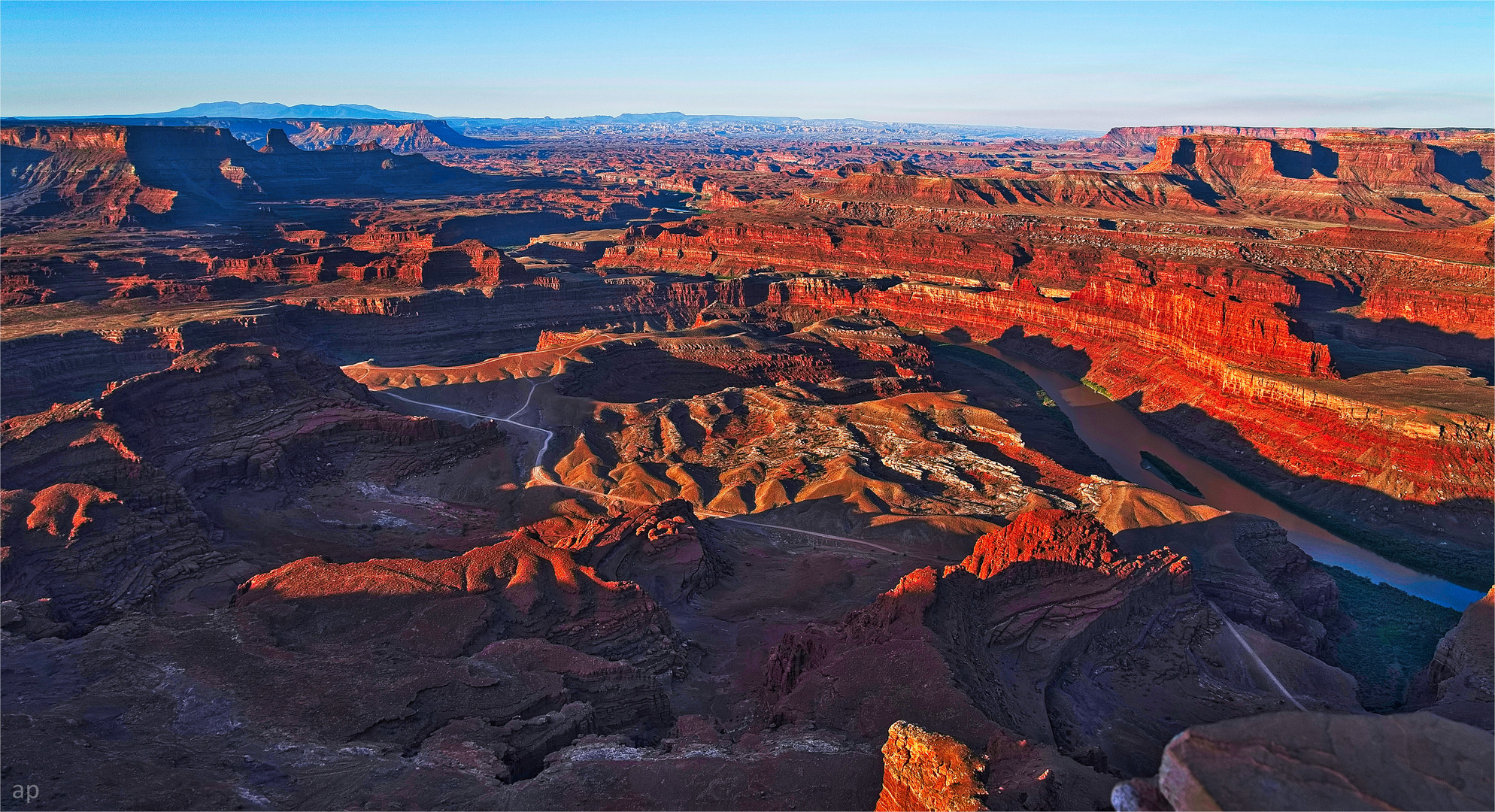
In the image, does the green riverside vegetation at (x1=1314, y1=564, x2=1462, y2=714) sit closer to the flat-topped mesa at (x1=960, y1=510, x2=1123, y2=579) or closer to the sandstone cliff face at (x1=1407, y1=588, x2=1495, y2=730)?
the sandstone cliff face at (x1=1407, y1=588, x2=1495, y2=730)

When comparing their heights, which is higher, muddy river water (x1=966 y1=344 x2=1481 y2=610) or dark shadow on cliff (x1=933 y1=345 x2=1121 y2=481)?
dark shadow on cliff (x1=933 y1=345 x2=1121 y2=481)

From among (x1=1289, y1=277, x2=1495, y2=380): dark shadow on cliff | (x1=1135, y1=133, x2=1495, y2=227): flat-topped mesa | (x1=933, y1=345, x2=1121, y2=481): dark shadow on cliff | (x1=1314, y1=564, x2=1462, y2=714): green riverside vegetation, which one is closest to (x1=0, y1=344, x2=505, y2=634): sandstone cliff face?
(x1=933, y1=345, x2=1121, y2=481): dark shadow on cliff

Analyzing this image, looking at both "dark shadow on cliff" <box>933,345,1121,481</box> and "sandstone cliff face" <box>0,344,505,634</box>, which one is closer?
"sandstone cliff face" <box>0,344,505,634</box>

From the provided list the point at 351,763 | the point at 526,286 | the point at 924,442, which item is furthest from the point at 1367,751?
the point at 526,286

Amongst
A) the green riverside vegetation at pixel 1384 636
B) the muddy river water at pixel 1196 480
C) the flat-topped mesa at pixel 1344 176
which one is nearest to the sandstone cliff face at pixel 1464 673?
the green riverside vegetation at pixel 1384 636

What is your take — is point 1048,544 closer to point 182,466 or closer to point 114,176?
point 182,466

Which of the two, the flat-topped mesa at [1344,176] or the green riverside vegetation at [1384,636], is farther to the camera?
the flat-topped mesa at [1344,176]

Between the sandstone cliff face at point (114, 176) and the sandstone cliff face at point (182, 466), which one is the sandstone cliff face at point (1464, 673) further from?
the sandstone cliff face at point (114, 176)
